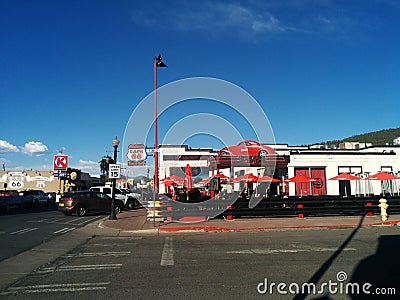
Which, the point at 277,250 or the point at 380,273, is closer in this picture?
the point at 380,273

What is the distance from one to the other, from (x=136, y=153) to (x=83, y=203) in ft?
25.4

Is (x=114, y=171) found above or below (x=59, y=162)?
below

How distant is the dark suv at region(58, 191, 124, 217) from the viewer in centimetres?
2497

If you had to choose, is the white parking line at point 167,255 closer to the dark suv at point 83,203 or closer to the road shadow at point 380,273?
the road shadow at point 380,273

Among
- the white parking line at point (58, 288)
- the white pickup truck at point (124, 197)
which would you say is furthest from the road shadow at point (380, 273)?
the white pickup truck at point (124, 197)

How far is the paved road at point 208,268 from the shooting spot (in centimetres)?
670

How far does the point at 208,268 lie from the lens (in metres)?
8.59

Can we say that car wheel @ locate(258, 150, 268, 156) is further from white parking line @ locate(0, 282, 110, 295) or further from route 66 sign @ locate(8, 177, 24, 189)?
route 66 sign @ locate(8, 177, 24, 189)

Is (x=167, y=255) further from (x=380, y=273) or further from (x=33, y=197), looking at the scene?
(x=33, y=197)

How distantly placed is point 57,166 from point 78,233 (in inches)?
1512

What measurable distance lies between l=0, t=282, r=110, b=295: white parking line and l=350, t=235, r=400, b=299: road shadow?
4504mm

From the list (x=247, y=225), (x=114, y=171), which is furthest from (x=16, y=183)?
(x=247, y=225)

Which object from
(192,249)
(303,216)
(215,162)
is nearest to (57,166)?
(215,162)

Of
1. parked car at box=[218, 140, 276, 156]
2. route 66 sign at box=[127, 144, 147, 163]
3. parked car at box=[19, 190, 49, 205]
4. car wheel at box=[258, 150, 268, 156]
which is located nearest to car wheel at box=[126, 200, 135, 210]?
parked car at box=[19, 190, 49, 205]
